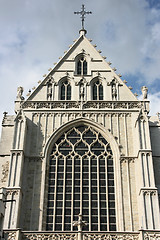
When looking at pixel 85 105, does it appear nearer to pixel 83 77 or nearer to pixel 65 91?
pixel 65 91

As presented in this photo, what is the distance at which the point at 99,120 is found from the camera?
22.4 metres

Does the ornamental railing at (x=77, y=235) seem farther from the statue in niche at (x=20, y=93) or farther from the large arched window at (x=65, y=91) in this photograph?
the large arched window at (x=65, y=91)

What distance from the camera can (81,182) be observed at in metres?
20.2

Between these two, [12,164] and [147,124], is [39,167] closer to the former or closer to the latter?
[12,164]

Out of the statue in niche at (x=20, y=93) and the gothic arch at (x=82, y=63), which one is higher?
the gothic arch at (x=82, y=63)

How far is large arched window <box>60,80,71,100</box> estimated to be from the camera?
2377 cm

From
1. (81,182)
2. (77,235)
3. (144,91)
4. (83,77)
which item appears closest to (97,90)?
(83,77)

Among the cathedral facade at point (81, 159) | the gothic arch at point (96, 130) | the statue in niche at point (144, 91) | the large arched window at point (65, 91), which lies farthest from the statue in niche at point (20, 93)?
the statue in niche at point (144, 91)

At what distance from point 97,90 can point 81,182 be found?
6.34 m

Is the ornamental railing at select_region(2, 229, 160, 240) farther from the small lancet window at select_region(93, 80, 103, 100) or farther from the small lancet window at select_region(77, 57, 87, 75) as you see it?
the small lancet window at select_region(77, 57, 87, 75)

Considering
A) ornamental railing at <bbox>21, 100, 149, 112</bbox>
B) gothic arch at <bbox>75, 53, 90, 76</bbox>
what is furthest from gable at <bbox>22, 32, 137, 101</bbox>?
ornamental railing at <bbox>21, 100, 149, 112</bbox>

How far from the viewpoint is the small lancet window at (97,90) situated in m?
23.7

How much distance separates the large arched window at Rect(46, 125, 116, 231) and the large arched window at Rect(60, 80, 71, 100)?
7.93ft

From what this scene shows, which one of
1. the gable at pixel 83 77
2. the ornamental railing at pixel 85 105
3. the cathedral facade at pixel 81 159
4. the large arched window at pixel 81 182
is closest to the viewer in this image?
the cathedral facade at pixel 81 159
